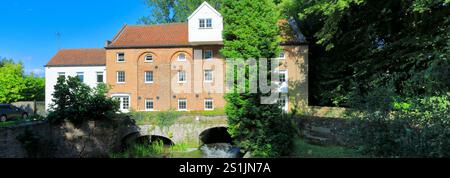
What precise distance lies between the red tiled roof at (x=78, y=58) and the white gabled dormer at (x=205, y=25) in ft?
40.7

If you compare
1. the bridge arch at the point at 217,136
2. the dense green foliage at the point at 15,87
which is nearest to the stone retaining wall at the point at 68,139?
the bridge arch at the point at 217,136

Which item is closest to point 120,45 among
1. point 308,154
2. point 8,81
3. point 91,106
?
point 91,106

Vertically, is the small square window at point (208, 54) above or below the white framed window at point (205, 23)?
below

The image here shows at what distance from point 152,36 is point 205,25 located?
669 centimetres

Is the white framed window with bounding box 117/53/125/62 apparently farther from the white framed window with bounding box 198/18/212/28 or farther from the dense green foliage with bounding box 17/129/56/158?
the dense green foliage with bounding box 17/129/56/158

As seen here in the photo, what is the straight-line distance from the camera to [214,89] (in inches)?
1017

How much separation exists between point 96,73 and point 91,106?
53.2ft

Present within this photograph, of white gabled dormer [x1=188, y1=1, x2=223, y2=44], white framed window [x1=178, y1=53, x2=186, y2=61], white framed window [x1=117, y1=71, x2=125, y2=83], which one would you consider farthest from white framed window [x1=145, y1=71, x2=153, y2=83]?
white gabled dormer [x1=188, y1=1, x2=223, y2=44]

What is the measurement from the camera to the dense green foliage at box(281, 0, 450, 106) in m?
11.2

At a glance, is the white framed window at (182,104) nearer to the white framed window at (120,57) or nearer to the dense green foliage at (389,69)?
the white framed window at (120,57)

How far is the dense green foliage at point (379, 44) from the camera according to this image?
36.8 feet

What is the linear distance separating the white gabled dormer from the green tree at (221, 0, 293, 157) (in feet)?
25.6

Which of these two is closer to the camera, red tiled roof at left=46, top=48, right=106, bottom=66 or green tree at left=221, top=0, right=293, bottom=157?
green tree at left=221, top=0, right=293, bottom=157
